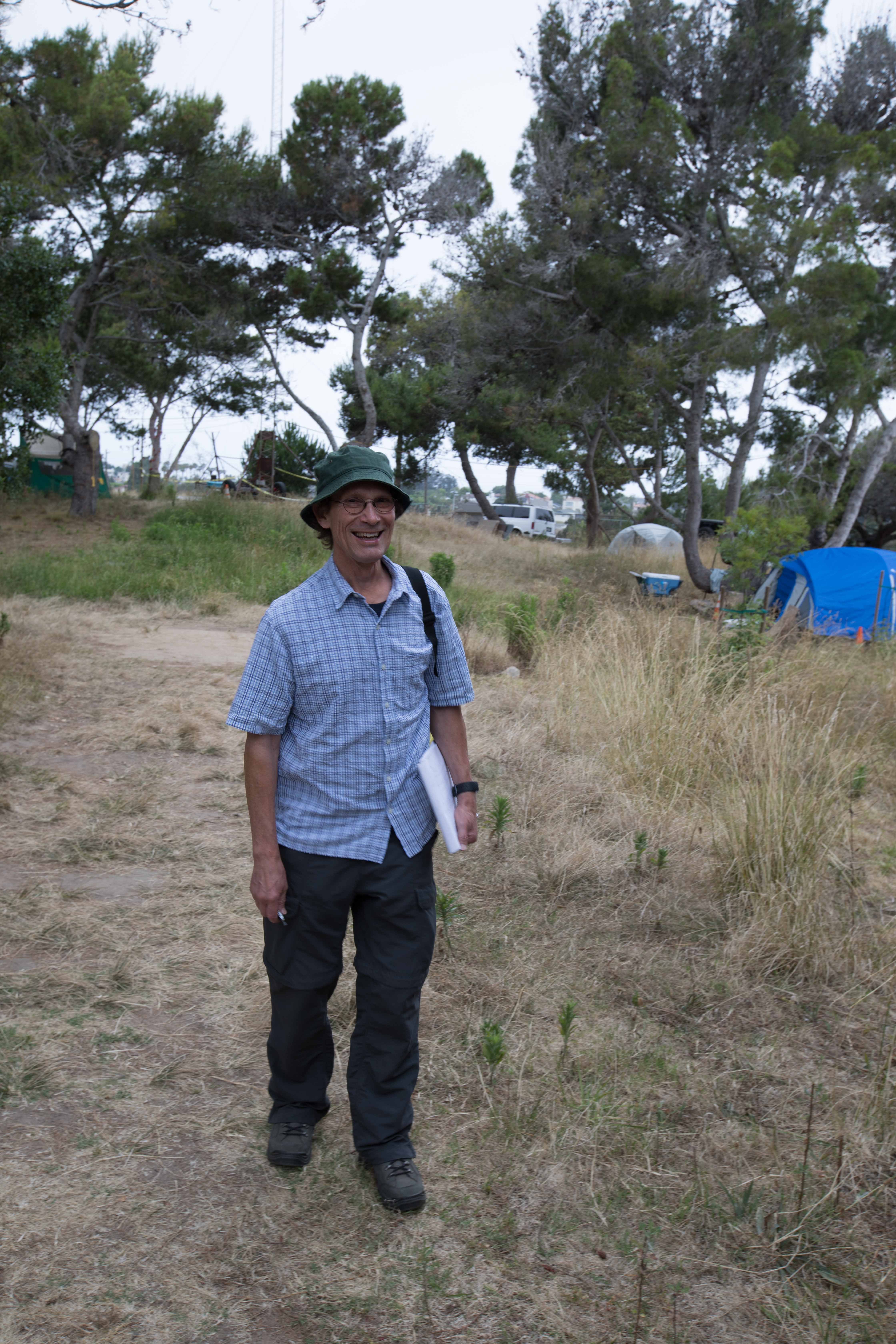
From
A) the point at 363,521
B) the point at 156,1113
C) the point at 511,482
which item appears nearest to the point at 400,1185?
the point at 156,1113

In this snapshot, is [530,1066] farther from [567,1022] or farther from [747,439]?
[747,439]

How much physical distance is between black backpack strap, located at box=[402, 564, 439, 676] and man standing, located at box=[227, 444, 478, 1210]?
4 cm

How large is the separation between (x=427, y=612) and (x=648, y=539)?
93.7 ft

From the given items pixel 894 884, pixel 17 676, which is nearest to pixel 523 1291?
pixel 894 884

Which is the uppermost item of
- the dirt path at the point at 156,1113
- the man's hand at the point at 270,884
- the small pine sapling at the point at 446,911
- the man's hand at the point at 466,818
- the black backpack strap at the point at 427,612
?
the black backpack strap at the point at 427,612

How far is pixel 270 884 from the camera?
2188mm

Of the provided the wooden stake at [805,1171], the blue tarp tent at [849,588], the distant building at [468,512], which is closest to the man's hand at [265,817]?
the wooden stake at [805,1171]

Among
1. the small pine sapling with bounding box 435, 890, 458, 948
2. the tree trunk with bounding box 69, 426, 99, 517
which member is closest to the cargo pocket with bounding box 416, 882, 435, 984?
the small pine sapling with bounding box 435, 890, 458, 948

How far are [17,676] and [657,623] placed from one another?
452cm

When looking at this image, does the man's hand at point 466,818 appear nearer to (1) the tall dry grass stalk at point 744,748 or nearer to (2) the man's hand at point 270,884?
(2) the man's hand at point 270,884

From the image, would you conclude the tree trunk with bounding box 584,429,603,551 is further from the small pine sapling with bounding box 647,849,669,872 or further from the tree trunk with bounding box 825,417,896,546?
the small pine sapling with bounding box 647,849,669,872

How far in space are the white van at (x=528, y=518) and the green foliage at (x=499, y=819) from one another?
31.5 metres

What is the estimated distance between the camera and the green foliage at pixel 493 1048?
101 inches

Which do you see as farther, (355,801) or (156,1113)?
(156,1113)
